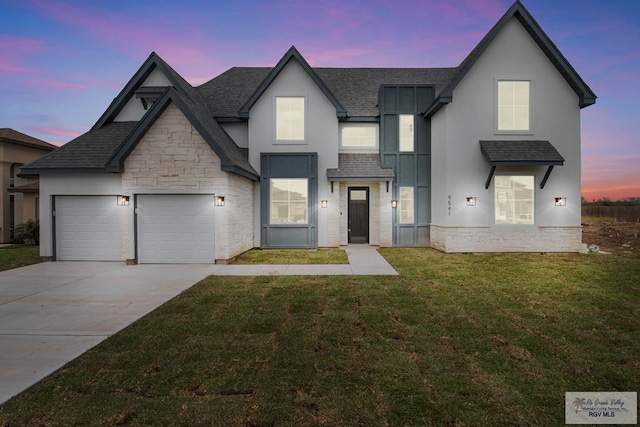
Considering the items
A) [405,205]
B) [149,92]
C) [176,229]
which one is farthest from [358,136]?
[149,92]

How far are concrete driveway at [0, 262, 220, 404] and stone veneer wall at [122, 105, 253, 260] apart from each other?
6.07 feet

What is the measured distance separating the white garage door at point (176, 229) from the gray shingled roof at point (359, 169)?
5.54 meters

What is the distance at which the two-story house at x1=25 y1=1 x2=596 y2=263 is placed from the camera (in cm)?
1054

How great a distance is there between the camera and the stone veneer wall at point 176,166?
10.3m

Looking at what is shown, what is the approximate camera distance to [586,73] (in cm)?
1809

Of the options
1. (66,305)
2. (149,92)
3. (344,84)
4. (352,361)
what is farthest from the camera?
Answer: (344,84)

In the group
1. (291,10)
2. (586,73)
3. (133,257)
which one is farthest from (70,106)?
(586,73)

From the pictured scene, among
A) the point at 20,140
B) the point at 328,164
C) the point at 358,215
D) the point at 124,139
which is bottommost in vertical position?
the point at 358,215

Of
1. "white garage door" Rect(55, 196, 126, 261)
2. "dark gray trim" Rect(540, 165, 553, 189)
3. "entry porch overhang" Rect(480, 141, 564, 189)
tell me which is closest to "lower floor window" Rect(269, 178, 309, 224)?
"white garage door" Rect(55, 196, 126, 261)

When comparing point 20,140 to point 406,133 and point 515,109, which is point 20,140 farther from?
point 515,109

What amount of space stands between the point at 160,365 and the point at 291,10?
17.5 metres

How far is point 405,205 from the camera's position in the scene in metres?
14.3

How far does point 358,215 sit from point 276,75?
24.2ft

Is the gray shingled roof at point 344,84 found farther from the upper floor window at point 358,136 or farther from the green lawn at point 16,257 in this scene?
the green lawn at point 16,257
